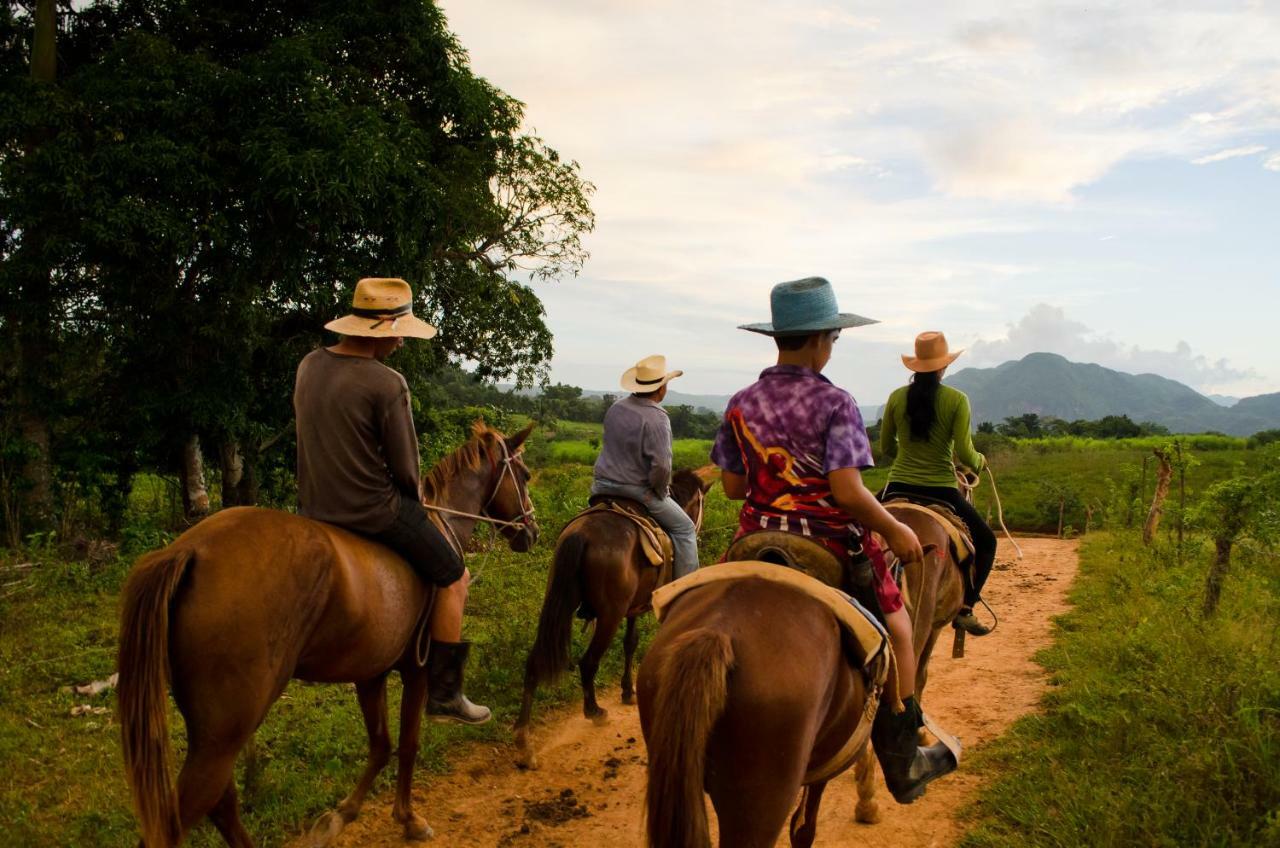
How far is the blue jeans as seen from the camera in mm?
6297

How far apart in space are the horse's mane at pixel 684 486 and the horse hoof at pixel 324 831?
412 cm

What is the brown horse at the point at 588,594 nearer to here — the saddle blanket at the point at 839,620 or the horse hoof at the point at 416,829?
the horse hoof at the point at 416,829

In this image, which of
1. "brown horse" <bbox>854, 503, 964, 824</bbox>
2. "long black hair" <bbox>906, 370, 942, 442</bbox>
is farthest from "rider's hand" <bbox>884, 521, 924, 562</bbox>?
"long black hair" <bbox>906, 370, 942, 442</bbox>

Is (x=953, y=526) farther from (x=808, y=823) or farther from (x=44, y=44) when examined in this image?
(x=44, y=44)

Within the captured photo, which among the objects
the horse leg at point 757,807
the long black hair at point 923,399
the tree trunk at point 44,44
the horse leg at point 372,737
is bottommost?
the horse leg at point 372,737

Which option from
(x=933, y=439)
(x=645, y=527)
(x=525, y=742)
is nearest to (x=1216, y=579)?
(x=933, y=439)

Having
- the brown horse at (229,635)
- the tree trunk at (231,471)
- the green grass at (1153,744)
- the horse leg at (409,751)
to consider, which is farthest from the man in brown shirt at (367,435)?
the tree trunk at (231,471)

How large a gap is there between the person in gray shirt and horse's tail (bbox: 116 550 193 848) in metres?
3.51

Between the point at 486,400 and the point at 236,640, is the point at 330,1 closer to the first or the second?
the point at 236,640

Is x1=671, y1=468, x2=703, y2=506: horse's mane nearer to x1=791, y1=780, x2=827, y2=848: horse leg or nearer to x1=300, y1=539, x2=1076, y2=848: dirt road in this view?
x1=300, y1=539, x2=1076, y2=848: dirt road

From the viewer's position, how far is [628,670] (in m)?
6.79

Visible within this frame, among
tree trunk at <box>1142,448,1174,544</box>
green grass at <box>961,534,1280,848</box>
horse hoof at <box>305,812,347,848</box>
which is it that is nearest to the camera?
green grass at <box>961,534,1280,848</box>

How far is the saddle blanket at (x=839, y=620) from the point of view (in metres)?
2.75

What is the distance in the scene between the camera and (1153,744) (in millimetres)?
4441
